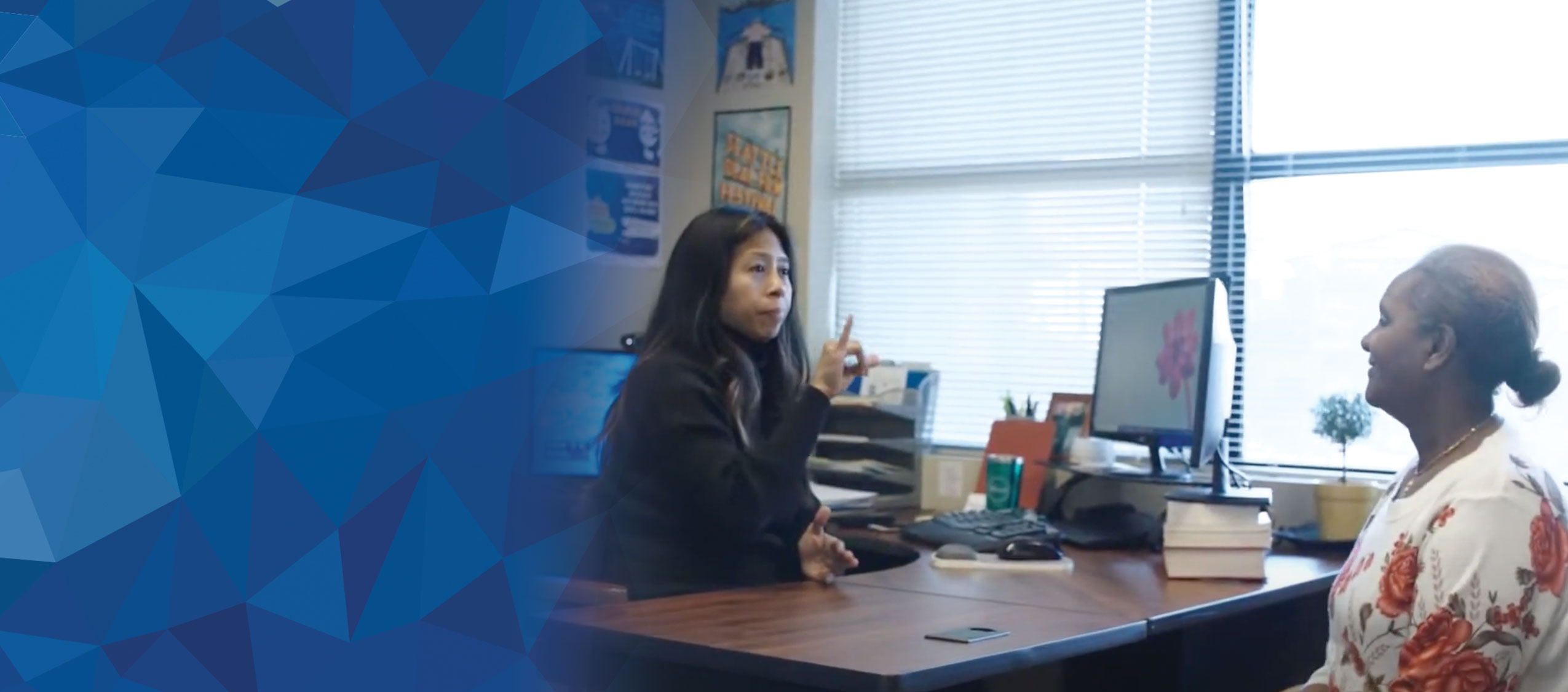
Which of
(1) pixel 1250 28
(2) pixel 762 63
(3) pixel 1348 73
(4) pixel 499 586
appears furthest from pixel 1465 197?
(4) pixel 499 586

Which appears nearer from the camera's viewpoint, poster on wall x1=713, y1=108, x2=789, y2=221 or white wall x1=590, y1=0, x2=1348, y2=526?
white wall x1=590, y1=0, x2=1348, y2=526

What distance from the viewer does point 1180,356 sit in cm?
259

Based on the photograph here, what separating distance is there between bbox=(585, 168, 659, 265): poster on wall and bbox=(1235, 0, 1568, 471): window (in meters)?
2.91

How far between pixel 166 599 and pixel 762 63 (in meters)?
3.44

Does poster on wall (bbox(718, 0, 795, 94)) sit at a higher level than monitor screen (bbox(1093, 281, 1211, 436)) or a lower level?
higher

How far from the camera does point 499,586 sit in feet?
1.07

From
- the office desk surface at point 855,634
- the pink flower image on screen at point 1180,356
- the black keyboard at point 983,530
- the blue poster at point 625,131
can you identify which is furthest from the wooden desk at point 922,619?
the blue poster at point 625,131

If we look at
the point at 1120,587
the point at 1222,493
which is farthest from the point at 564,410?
the point at 1222,493

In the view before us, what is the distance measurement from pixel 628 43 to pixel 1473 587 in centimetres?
155

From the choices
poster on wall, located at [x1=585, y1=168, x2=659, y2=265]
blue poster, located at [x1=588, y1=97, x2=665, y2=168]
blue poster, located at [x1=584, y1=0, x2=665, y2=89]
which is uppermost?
blue poster, located at [x1=584, y1=0, x2=665, y2=89]

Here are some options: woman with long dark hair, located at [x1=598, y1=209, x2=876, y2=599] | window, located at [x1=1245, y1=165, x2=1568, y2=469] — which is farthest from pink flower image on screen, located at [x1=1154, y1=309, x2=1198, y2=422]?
woman with long dark hair, located at [x1=598, y1=209, x2=876, y2=599]

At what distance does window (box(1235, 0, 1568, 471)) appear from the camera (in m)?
2.95

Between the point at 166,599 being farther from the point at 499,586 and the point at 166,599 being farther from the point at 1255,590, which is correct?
the point at 1255,590

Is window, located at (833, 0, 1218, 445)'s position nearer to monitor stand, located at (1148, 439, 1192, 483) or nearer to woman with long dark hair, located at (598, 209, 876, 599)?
monitor stand, located at (1148, 439, 1192, 483)
